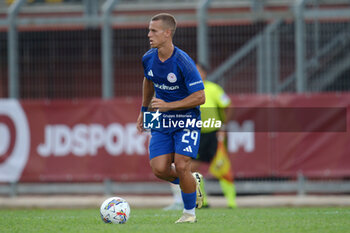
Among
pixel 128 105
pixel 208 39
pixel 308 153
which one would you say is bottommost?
pixel 308 153

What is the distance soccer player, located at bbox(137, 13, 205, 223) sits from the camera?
23.7 feet

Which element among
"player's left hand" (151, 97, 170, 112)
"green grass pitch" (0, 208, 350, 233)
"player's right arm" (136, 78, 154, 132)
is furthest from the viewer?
"player's right arm" (136, 78, 154, 132)

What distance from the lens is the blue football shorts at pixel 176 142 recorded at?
7.26 metres

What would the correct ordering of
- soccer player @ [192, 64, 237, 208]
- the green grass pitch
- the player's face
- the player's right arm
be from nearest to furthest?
Result: the green grass pitch, the player's face, the player's right arm, soccer player @ [192, 64, 237, 208]

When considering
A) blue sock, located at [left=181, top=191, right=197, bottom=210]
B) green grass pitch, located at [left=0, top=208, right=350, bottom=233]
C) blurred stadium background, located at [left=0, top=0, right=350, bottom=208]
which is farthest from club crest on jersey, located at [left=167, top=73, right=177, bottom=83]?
blurred stadium background, located at [left=0, top=0, right=350, bottom=208]

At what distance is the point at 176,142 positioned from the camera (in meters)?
7.33

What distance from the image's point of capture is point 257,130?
496 inches

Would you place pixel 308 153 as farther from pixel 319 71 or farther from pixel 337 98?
pixel 319 71

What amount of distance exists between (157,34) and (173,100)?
0.72 m

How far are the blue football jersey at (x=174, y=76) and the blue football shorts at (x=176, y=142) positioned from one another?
232mm

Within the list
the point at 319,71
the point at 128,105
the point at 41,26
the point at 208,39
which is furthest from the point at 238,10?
the point at 41,26

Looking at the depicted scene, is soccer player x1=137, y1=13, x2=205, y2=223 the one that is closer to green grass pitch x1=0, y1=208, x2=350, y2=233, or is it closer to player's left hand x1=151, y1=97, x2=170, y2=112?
player's left hand x1=151, y1=97, x2=170, y2=112

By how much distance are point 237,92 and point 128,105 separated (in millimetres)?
2043

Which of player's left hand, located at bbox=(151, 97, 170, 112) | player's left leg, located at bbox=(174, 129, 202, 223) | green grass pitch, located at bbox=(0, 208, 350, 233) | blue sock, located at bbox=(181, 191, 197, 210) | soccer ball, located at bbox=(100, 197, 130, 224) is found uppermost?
player's left hand, located at bbox=(151, 97, 170, 112)
